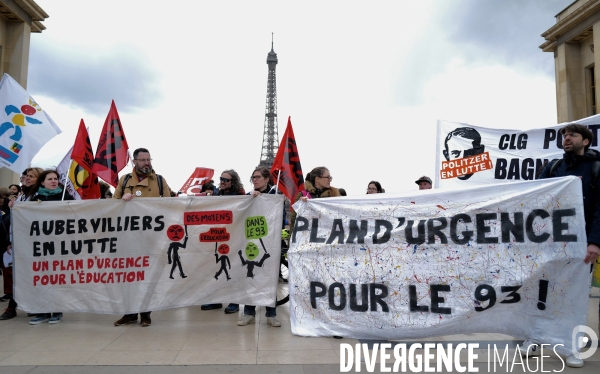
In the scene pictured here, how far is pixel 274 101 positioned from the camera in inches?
3159

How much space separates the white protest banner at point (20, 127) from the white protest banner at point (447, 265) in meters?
5.06

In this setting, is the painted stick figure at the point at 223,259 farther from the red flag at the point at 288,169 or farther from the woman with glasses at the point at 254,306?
the red flag at the point at 288,169

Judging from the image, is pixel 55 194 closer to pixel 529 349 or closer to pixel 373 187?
pixel 373 187

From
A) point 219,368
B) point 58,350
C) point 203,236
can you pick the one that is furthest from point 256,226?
point 58,350

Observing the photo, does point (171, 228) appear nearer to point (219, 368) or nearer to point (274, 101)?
point (219, 368)

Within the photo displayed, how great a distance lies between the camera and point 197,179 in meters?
13.7

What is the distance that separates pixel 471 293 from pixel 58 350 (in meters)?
4.37

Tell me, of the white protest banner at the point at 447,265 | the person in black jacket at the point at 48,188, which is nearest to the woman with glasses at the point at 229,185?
the white protest banner at the point at 447,265

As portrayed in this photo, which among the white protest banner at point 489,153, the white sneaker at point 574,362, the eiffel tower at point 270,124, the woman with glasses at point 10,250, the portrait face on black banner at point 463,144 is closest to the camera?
the white sneaker at point 574,362

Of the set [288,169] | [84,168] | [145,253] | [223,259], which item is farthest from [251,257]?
→ [84,168]

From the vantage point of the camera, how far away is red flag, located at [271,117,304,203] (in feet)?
18.8

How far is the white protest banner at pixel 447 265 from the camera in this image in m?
4.27

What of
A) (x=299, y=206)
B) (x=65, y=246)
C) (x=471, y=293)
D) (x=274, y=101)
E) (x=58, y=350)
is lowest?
(x=58, y=350)

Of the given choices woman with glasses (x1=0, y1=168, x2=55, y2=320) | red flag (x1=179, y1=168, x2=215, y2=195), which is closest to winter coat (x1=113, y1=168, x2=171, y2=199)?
woman with glasses (x1=0, y1=168, x2=55, y2=320)
